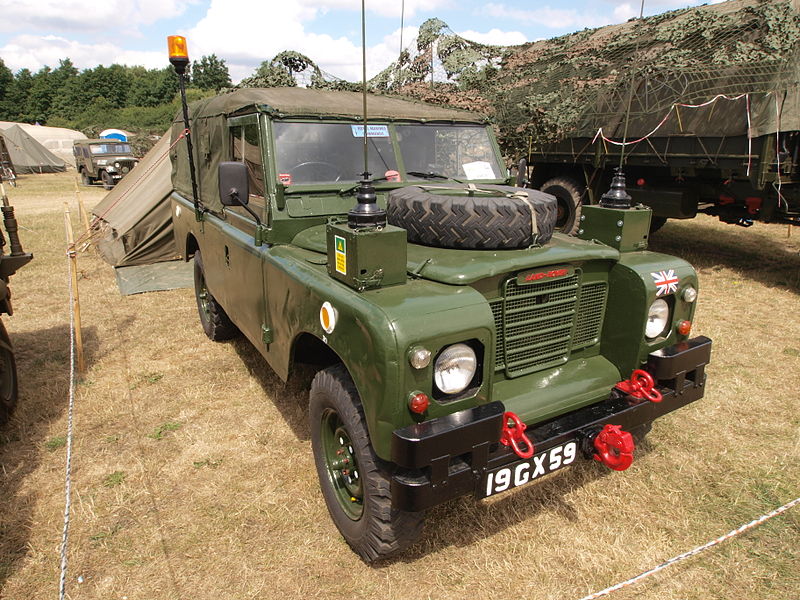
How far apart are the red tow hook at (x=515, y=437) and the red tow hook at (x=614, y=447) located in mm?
455

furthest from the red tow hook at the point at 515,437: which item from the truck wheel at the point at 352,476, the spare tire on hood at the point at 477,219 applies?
the spare tire on hood at the point at 477,219

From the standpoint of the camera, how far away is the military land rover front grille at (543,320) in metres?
2.73

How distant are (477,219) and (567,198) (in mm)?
7335

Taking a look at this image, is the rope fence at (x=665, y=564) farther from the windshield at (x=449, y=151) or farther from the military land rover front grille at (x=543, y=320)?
the windshield at (x=449, y=151)

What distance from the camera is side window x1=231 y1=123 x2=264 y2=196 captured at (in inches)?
140

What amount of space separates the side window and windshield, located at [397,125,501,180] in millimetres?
1005

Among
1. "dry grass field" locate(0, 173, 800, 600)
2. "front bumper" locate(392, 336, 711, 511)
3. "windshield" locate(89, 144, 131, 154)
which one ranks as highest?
"windshield" locate(89, 144, 131, 154)

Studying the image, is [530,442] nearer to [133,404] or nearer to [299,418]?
[299,418]

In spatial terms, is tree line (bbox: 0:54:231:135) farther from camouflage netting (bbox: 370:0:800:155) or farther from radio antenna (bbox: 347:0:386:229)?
radio antenna (bbox: 347:0:386:229)

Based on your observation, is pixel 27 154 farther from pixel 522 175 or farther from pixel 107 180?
pixel 522 175

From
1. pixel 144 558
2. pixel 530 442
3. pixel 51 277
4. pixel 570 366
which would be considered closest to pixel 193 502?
pixel 144 558

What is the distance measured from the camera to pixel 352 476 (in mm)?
2826

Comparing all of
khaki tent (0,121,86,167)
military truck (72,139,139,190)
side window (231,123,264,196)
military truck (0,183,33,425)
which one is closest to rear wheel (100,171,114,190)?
military truck (72,139,139,190)

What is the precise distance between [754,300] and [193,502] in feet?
22.1
